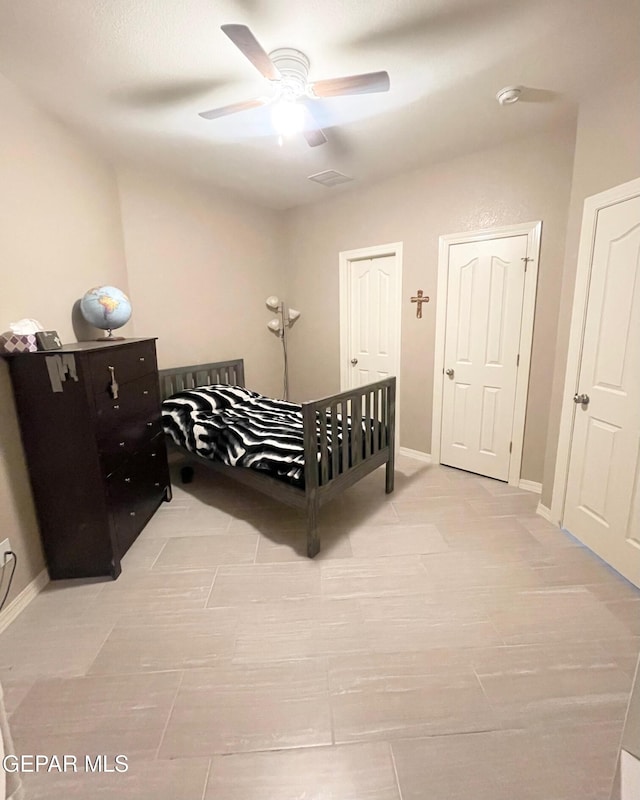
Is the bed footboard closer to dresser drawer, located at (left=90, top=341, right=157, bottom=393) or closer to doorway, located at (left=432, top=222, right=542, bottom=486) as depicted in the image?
doorway, located at (left=432, top=222, right=542, bottom=486)

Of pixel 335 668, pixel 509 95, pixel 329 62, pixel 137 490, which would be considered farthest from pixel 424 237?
pixel 335 668

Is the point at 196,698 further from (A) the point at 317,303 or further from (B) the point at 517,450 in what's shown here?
(A) the point at 317,303

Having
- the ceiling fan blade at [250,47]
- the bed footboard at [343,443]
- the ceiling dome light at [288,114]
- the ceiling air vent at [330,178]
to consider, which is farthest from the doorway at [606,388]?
the ceiling air vent at [330,178]

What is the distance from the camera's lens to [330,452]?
2.36 m

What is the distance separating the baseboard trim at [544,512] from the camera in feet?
8.46

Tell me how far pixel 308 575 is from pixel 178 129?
→ 2.95 m

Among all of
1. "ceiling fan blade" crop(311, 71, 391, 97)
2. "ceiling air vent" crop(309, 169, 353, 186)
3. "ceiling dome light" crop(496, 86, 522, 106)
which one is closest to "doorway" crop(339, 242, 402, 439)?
"ceiling air vent" crop(309, 169, 353, 186)

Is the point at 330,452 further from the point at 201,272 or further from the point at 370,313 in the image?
the point at 201,272

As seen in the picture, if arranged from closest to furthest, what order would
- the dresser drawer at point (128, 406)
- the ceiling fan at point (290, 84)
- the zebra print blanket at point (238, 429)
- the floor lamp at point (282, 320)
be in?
the ceiling fan at point (290, 84) < the dresser drawer at point (128, 406) < the zebra print blanket at point (238, 429) < the floor lamp at point (282, 320)

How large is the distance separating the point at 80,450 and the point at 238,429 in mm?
1014

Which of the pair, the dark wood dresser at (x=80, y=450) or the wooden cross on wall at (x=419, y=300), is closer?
the dark wood dresser at (x=80, y=450)

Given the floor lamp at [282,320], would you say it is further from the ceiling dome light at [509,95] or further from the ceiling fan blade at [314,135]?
the ceiling dome light at [509,95]

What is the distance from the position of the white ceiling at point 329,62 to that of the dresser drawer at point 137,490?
2.07 meters

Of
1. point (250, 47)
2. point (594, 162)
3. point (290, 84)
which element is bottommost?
point (594, 162)
